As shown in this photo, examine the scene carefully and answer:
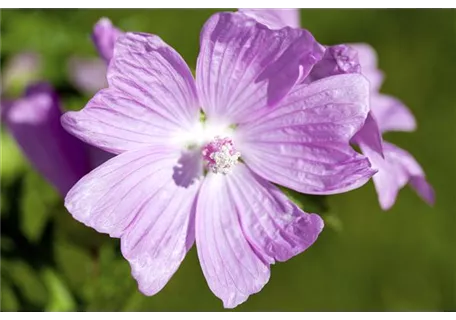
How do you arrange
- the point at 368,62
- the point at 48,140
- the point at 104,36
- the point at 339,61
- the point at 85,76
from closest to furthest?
the point at 339,61, the point at 104,36, the point at 48,140, the point at 368,62, the point at 85,76

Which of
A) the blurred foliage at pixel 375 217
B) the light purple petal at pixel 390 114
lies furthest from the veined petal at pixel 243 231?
the blurred foliage at pixel 375 217

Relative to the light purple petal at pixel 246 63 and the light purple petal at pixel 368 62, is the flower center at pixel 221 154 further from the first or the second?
the light purple petal at pixel 368 62

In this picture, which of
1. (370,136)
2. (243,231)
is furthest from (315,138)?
(243,231)

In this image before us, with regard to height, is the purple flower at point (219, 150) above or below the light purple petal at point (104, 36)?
below

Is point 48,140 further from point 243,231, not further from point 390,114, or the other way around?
point 390,114

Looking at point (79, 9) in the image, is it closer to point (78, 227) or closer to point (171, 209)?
point (78, 227)

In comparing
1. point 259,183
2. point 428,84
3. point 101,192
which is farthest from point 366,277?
point 101,192

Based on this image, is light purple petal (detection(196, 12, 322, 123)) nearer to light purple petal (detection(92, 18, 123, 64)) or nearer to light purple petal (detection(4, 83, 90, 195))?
light purple petal (detection(92, 18, 123, 64))
